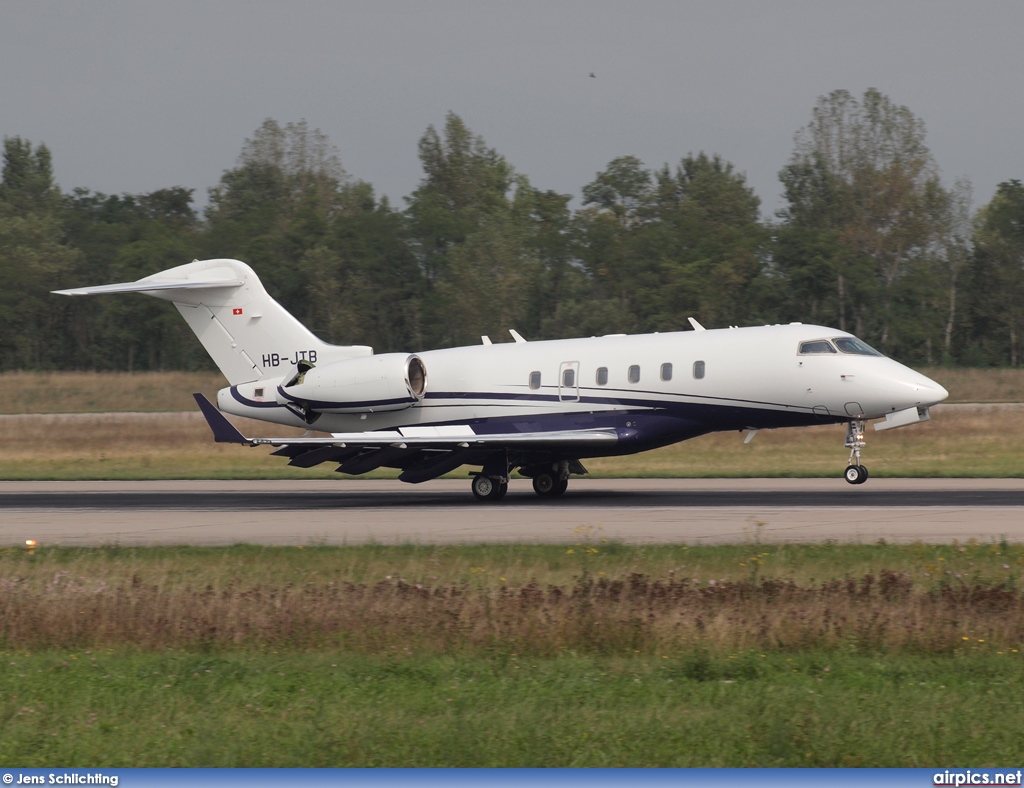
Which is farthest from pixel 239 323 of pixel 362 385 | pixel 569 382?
pixel 569 382

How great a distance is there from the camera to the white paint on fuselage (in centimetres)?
2281

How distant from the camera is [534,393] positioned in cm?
2491

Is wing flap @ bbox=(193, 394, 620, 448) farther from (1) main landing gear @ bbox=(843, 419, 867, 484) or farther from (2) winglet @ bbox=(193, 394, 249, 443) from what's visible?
(1) main landing gear @ bbox=(843, 419, 867, 484)

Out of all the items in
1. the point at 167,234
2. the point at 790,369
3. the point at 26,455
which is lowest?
the point at 26,455

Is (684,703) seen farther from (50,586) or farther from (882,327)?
(882,327)

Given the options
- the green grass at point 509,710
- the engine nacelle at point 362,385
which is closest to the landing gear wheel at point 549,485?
the engine nacelle at point 362,385

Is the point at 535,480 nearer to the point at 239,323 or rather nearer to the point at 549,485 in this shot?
the point at 549,485

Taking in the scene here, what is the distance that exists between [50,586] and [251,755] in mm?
6220

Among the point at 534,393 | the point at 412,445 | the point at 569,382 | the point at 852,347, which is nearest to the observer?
the point at 852,347

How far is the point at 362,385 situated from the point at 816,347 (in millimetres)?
8955

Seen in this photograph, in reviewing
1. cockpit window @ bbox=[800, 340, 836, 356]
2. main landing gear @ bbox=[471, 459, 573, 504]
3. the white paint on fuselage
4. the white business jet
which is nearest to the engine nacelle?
the white business jet

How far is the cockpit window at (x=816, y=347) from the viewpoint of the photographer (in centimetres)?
2312

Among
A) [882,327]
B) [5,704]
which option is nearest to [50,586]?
[5,704]

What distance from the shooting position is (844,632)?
1054 cm
